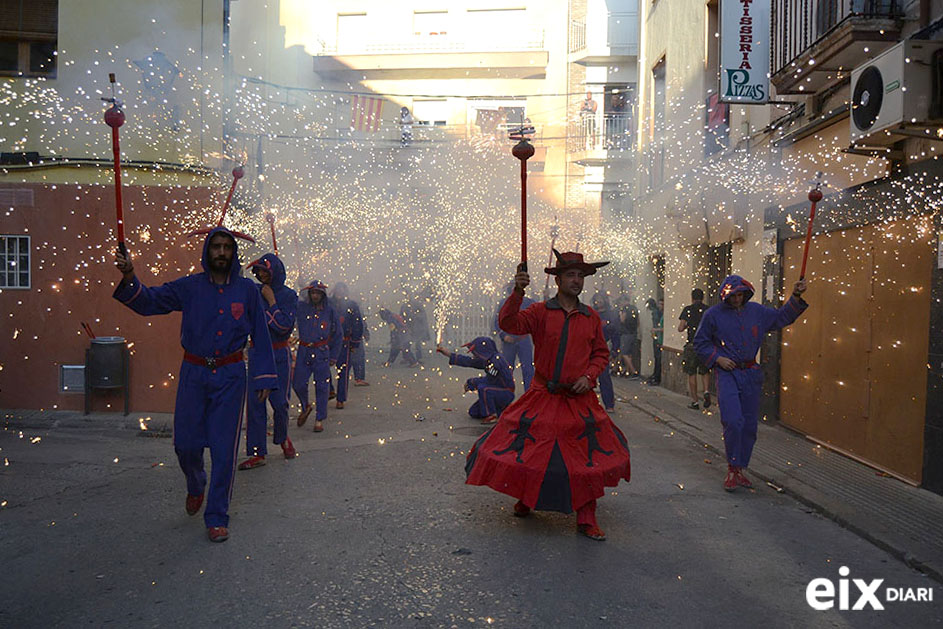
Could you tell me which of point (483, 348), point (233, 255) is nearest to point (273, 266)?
point (233, 255)

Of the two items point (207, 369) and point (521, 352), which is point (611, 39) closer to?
point (521, 352)

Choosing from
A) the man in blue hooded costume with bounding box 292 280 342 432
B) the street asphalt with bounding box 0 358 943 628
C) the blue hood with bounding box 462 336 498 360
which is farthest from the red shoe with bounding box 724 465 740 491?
the man in blue hooded costume with bounding box 292 280 342 432

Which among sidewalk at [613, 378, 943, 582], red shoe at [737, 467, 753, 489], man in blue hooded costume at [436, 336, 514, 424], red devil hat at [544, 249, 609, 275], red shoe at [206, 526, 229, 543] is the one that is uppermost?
red devil hat at [544, 249, 609, 275]

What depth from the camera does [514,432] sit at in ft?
17.5

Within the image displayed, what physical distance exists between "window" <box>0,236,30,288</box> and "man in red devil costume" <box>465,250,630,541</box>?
7.17 meters

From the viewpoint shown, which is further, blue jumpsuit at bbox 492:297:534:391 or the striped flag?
the striped flag

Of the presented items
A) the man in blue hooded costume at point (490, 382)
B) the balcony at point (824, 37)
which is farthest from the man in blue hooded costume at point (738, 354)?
the man in blue hooded costume at point (490, 382)

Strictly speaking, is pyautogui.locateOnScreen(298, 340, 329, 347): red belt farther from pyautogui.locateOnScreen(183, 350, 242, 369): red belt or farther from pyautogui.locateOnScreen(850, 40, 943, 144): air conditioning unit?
pyautogui.locateOnScreen(850, 40, 943, 144): air conditioning unit

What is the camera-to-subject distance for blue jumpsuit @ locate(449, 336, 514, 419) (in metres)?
9.35

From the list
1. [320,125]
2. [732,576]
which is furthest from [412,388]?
[320,125]

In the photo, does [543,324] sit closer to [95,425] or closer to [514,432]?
[514,432]

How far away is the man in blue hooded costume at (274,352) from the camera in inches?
280

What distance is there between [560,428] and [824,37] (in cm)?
466

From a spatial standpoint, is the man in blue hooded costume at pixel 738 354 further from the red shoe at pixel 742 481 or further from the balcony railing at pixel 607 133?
the balcony railing at pixel 607 133
